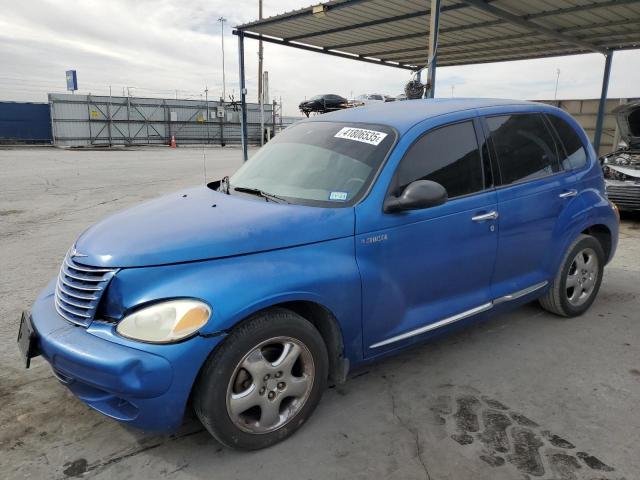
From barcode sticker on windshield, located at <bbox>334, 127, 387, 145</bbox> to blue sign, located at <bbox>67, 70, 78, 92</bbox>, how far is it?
3526 cm

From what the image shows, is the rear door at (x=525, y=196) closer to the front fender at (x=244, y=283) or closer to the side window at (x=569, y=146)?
the side window at (x=569, y=146)

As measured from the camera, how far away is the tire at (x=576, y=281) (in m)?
4.03

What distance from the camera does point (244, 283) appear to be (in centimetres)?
233

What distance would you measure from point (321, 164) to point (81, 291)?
158cm

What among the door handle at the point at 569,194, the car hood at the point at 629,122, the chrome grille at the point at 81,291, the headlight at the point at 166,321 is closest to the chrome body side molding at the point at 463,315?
the door handle at the point at 569,194

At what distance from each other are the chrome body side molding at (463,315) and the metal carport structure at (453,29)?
20.1ft

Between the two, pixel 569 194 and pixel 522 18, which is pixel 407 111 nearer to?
pixel 569 194

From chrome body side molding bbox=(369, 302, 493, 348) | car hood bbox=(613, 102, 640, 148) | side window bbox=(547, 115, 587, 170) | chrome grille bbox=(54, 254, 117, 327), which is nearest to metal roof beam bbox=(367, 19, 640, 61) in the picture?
car hood bbox=(613, 102, 640, 148)

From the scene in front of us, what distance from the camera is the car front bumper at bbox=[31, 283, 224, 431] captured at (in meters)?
2.14

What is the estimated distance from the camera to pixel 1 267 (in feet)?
17.8

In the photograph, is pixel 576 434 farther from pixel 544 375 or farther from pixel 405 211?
pixel 405 211

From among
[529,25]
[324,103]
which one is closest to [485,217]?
[529,25]

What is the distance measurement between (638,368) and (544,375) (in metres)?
0.70

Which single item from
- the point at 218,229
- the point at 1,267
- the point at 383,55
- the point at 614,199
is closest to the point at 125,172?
the point at 383,55
